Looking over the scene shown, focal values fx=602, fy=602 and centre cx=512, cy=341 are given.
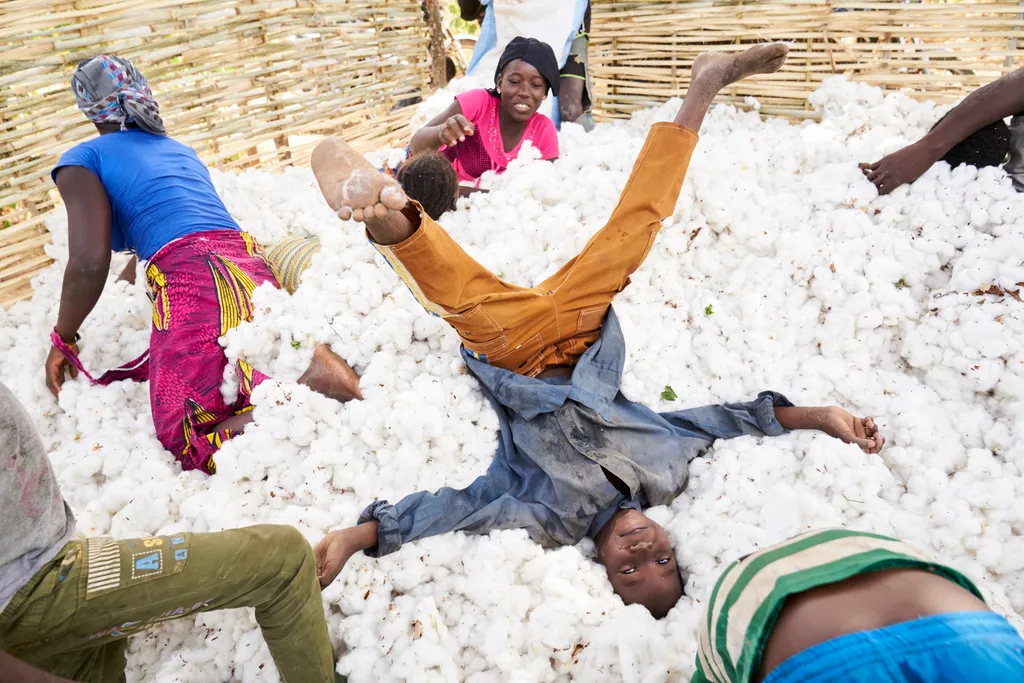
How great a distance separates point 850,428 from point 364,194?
1.34 metres

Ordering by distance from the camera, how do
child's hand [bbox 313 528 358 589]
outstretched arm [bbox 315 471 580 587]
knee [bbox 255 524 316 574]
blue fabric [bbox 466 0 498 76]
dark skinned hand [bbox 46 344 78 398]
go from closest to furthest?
knee [bbox 255 524 316 574]
child's hand [bbox 313 528 358 589]
outstretched arm [bbox 315 471 580 587]
dark skinned hand [bbox 46 344 78 398]
blue fabric [bbox 466 0 498 76]

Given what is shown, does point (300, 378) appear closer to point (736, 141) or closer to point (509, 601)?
point (509, 601)

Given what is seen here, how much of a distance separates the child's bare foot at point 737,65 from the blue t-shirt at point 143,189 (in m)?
1.70

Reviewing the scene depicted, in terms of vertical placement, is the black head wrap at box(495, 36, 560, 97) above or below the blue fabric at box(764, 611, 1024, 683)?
above

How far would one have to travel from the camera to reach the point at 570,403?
1.62 m

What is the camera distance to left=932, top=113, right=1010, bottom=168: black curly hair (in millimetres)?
2037

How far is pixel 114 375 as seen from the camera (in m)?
1.96

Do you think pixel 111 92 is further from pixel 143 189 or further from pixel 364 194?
pixel 364 194

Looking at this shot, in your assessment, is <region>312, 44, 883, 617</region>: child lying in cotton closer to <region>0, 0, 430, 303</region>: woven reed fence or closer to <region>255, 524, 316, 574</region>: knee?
<region>255, 524, 316, 574</region>: knee

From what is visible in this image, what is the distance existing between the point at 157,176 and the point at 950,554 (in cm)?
245

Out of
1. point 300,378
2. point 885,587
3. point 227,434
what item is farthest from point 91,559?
point 885,587

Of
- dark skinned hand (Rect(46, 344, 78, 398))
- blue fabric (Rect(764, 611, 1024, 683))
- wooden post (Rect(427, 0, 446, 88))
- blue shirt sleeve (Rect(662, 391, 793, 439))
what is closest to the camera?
blue fabric (Rect(764, 611, 1024, 683))

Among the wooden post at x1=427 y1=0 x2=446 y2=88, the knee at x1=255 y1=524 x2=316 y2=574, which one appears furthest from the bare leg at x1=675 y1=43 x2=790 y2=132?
the wooden post at x1=427 y1=0 x2=446 y2=88

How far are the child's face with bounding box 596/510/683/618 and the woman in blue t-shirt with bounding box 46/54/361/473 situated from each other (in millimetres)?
808
